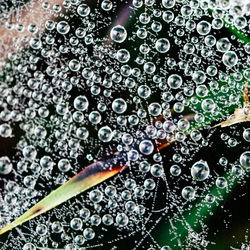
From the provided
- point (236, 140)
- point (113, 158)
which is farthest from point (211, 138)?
point (113, 158)

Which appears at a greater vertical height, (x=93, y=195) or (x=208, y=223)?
(x=93, y=195)

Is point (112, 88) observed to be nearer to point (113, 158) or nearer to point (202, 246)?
point (113, 158)

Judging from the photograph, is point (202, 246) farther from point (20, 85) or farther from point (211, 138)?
point (20, 85)

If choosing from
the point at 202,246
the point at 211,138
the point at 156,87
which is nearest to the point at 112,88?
the point at 156,87

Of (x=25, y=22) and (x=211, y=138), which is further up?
(x=25, y=22)

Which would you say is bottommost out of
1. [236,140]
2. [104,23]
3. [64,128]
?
[236,140]

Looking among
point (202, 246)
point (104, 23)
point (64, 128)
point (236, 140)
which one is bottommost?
point (202, 246)

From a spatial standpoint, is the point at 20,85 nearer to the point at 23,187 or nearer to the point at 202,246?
the point at 23,187
